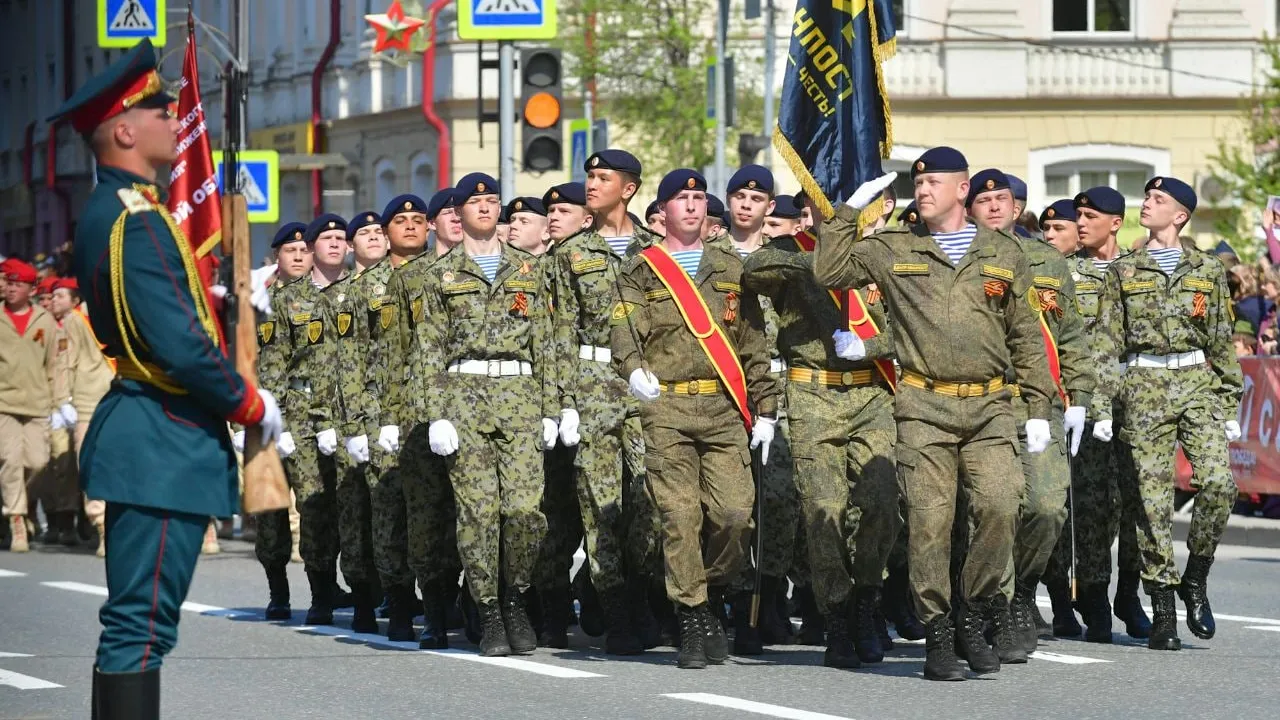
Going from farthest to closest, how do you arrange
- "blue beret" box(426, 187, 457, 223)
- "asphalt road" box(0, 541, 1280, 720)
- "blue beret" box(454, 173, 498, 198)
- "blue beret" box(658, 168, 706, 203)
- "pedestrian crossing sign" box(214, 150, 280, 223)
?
1. "pedestrian crossing sign" box(214, 150, 280, 223)
2. "blue beret" box(426, 187, 457, 223)
3. "blue beret" box(454, 173, 498, 198)
4. "blue beret" box(658, 168, 706, 203)
5. "asphalt road" box(0, 541, 1280, 720)

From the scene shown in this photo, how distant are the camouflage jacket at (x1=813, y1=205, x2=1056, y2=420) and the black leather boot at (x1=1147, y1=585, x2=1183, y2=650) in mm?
1414

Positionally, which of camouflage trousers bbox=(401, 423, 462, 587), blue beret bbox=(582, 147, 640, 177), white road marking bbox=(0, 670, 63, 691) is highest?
blue beret bbox=(582, 147, 640, 177)

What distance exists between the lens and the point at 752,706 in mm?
10039

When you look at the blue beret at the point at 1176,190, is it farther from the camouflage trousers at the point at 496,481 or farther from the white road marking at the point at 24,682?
the white road marking at the point at 24,682

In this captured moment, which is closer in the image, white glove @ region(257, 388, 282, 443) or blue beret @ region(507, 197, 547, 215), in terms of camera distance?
white glove @ region(257, 388, 282, 443)

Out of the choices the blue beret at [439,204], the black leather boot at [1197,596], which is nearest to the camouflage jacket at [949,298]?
the black leather boot at [1197,596]

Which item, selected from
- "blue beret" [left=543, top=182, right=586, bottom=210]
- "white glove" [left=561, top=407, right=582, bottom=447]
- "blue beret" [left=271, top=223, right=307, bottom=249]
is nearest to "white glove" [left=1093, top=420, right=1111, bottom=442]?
"white glove" [left=561, top=407, right=582, bottom=447]

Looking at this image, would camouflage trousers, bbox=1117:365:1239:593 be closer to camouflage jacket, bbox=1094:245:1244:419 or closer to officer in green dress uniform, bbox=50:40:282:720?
camouflage jacket, bbox=1094:245:1244:419

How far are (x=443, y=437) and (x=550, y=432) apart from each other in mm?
520

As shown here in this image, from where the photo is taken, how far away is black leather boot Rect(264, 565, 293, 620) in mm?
13766

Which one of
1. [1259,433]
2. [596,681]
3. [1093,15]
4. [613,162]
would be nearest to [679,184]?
[613,162]

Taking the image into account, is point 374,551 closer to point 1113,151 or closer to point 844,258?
point 844,258

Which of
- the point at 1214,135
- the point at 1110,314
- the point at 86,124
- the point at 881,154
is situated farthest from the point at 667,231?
the point at 1214,135

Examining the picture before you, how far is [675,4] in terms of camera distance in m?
36.4
